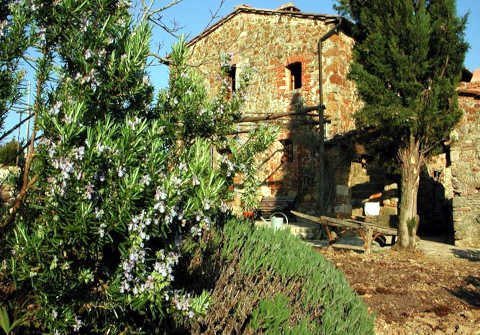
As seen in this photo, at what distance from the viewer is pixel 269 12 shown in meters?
15.4

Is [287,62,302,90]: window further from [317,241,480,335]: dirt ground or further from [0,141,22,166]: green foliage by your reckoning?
[0,141,22,166]: green foliage

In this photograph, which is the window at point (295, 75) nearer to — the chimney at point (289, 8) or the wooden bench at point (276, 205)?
the chimney at point (289, 8)

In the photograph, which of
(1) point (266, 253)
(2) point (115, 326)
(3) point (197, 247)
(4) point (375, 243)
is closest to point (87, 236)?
(2) point (115, 326)

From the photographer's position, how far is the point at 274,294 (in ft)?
8.09

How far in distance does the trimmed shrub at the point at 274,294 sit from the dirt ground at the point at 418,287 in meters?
2.14

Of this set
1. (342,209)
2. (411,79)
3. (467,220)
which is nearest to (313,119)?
(342,209)

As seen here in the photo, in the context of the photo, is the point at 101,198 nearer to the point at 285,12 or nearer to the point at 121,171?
the point at 121,171

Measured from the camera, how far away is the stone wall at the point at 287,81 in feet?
45.3

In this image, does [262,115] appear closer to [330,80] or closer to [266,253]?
[330,80]

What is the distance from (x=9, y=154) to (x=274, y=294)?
1.80 meters

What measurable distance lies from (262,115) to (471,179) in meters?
7.13

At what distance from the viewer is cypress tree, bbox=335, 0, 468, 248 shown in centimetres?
938

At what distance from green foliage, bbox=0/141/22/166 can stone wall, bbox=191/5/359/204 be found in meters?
10.8

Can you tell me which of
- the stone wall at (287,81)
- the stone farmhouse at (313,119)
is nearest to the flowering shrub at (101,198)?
the stone farmhouse at (313,119)
